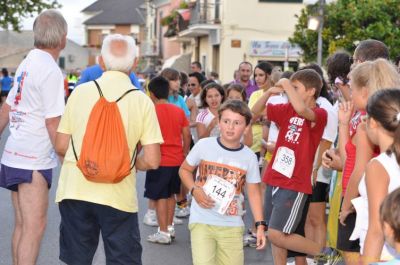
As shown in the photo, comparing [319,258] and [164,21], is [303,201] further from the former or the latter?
[164,21]

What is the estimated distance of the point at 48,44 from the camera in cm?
610

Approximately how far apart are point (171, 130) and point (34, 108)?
3.21m

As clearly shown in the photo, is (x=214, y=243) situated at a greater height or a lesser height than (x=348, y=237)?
lesser

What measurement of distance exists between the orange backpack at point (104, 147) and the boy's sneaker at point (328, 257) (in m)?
1.76

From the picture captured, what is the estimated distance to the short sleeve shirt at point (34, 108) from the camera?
236 inches

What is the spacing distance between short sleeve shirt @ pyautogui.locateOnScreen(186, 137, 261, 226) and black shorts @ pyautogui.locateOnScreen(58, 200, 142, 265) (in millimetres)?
595

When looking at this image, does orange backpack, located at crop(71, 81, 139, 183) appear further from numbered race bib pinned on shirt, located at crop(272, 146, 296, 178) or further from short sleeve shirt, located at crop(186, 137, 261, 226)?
numbered race bib pinned on shirt, located at crop(272, 146, 296, 178)

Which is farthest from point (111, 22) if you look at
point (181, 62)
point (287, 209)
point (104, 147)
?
point (104, 147)

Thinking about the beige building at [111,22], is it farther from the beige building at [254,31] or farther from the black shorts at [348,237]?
the black shorts at [348,237]

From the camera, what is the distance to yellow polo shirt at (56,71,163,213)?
5312mm

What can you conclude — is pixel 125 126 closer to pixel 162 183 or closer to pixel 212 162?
pixel 212 162

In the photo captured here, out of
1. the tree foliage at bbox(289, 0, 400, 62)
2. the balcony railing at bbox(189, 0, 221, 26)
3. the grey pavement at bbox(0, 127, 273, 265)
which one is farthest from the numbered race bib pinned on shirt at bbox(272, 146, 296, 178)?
the balcony railing at bbox(189, 0, 221, 26)

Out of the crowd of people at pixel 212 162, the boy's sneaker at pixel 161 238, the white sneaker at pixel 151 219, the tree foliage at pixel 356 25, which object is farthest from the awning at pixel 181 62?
the crowd of people at pixel 212 162

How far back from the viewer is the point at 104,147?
5195 millimetres
